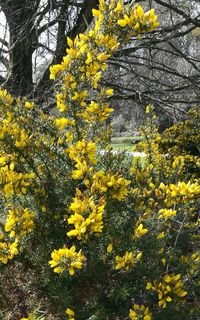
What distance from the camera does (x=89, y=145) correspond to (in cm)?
173

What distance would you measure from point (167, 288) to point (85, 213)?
654mm

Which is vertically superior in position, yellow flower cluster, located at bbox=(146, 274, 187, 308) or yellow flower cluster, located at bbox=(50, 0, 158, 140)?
yellow flower cluster, located at bbox=(50, 0, 158, 140)

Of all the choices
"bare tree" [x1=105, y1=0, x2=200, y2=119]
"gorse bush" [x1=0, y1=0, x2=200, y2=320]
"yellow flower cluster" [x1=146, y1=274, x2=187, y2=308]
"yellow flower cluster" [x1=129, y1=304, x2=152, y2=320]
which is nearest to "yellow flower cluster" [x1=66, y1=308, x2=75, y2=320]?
"gorse bush" [x1=0, y1=0, x2=200, y2=320]

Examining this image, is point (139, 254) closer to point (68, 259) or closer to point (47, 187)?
point (68, 259)

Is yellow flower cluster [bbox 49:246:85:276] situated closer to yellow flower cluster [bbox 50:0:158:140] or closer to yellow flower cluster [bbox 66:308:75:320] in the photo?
yellow flower cluster [bbox 66:308:75:320]

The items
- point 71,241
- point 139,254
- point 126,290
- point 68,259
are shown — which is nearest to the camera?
point 68,259

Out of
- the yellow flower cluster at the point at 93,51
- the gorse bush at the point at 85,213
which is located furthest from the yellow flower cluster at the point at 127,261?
the yellow flower cluster at the point at 93,51

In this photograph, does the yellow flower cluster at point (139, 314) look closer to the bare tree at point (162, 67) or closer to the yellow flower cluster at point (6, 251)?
the yellow flower cluster at point (6, 251)

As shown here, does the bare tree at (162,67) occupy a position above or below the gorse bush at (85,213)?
above

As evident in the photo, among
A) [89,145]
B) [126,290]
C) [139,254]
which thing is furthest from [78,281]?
[89,145]

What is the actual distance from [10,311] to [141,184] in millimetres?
1062

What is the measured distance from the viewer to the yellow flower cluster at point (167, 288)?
5.99 ft

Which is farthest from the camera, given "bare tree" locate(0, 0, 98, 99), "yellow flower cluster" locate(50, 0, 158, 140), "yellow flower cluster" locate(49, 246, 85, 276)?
"bare tree" locate(0, 0, 98, 99)

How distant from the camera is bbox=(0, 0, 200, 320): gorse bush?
177 centimetres
